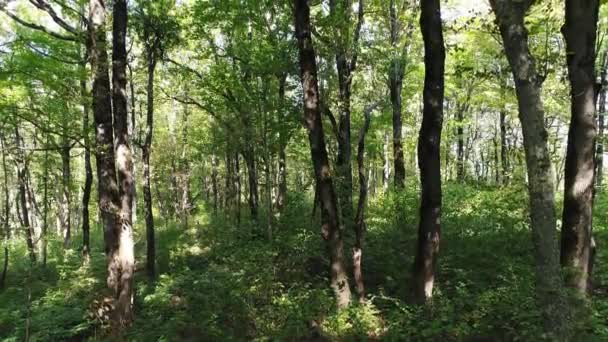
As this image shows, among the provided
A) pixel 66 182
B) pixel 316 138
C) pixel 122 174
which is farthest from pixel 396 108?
pixel 66 182

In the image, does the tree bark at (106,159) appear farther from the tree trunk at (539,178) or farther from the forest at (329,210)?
the tree trunk at (539,178)

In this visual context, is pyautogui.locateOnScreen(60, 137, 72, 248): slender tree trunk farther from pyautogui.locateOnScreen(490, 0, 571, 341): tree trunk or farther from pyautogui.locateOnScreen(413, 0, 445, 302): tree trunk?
pyautogui.locateOnScreen(490, 0, 571, 341): tree trunk

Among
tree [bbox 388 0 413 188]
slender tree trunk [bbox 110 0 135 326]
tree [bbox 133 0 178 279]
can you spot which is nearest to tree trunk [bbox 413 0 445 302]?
slender tree trunk [bbox 110 0 135 326]

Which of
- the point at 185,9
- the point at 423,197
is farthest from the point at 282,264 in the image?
the point at 185,9

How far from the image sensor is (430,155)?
7.78m

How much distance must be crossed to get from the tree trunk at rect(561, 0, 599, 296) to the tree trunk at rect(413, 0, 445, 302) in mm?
1981

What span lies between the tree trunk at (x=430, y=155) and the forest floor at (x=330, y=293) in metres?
0.49

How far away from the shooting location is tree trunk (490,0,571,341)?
4711 millimetres

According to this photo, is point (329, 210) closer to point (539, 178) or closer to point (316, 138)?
point (316, 138)

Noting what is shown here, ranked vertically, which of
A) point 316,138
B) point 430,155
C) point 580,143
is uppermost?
point 316,138

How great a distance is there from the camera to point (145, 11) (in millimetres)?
12961

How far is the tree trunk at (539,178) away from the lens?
15.5 feet

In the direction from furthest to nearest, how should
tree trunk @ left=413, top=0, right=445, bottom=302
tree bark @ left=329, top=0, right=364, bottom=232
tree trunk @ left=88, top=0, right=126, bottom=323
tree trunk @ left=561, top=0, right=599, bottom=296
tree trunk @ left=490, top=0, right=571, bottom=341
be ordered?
Result: 1. tree bark @ left=329, top=0, right=364, bottom=232
2. tree trunk @ left=88, top=0, right=126, bottom=323
3. tree trunk @ left=413, top=0, right=445, bottom=302
4. tree trunk @ left=561, top=0, right=599, bottom=296
5. tree trunk @ left=490, top=0, right=571, bottom=341

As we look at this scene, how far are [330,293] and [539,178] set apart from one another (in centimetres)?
471
